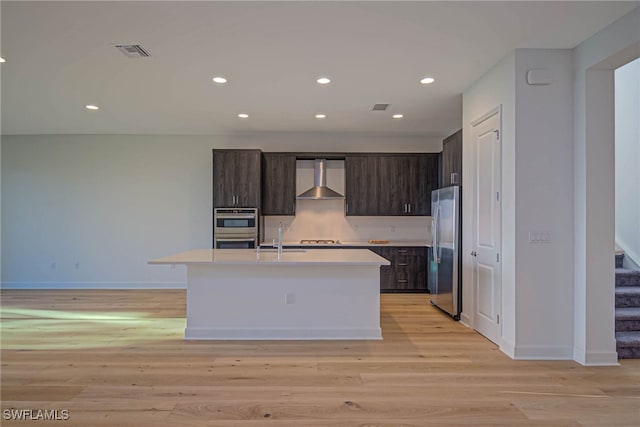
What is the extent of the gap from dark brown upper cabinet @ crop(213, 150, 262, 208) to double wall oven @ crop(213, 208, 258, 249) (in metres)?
0.23

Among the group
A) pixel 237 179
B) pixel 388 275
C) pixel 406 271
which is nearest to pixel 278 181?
pixel 237 179

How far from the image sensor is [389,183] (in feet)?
21.7

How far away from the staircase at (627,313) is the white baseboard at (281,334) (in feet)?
7.46

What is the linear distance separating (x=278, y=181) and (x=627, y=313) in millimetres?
5041

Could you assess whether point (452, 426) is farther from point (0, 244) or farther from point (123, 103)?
point (0, 244)

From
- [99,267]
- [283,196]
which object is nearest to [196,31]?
[283,196]

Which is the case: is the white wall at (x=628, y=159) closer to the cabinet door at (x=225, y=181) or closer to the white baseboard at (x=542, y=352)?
the white baseboard at (x=542, y=352)

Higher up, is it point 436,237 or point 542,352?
point 436,237

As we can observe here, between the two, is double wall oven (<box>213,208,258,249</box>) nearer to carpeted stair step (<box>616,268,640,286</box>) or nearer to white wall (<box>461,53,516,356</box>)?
white wall (<box>461,53,516,356</box>)

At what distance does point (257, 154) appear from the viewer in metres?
6.26

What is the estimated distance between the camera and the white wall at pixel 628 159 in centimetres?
435

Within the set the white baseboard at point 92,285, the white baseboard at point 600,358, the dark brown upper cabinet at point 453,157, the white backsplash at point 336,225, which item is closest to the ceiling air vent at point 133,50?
the dark brown upper cabinet at point 453,157

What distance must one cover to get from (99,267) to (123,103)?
11.0 feet

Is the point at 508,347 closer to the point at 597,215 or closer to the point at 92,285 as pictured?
the point at 597,215
